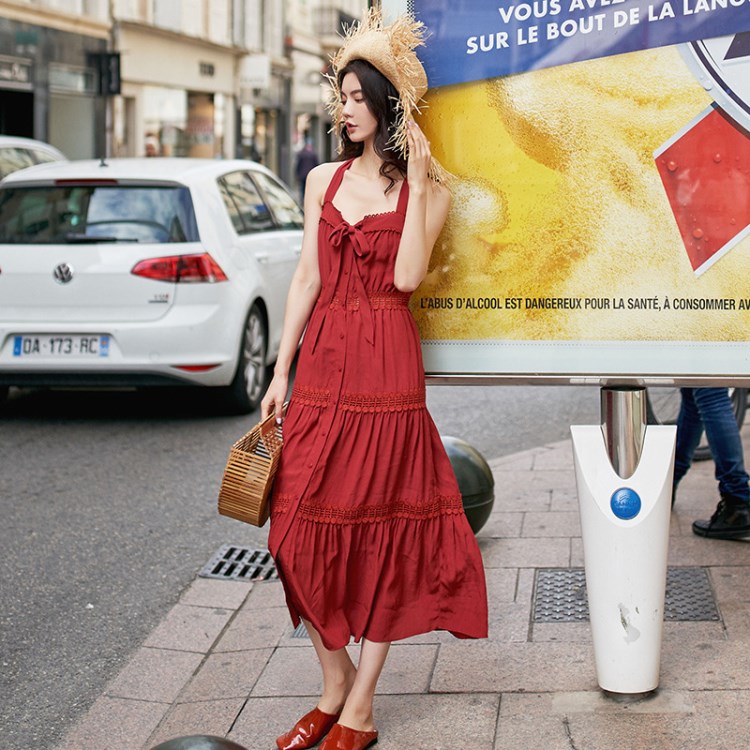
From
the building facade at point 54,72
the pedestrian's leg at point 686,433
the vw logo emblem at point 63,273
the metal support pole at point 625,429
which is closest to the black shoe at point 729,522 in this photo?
the pedestrian's leg at point 686,433

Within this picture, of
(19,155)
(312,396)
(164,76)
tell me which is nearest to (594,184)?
(312,396)

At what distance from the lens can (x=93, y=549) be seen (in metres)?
6.16

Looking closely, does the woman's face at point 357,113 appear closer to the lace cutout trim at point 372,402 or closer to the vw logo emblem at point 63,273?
the lace cutout trim at point 372,402

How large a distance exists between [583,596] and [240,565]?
1.58m

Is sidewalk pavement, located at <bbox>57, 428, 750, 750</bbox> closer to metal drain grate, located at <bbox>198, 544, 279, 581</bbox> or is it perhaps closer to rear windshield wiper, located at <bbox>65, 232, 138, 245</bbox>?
metal drain grate, located at <bbox>198, 544, 279, 581</bbox>

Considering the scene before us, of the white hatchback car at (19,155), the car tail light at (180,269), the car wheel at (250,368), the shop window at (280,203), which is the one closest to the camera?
the car tail light at (180,269)

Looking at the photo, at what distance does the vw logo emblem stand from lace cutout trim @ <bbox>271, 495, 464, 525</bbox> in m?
5.11

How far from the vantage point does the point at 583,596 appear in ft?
16.6

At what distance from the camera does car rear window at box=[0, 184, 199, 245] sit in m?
8.72

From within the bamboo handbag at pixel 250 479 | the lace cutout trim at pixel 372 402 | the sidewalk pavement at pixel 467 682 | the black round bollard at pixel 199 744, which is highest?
the lace cutout trim at pixel 372 402

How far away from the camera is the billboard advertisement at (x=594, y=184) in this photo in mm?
3887

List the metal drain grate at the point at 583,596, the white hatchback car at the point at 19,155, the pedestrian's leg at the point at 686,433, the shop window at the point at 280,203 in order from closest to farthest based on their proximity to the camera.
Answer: the metal drain grate at the point at 583,596
the pedestrian's leg at the point at 686,433
the shop window at the point at 280,203
the white hatchback car at the point at 19,155

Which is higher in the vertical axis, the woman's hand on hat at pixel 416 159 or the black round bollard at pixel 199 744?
the woman's hand on hat at pixel 416 159

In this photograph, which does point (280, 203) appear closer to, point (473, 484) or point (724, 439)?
point (473, 484)
